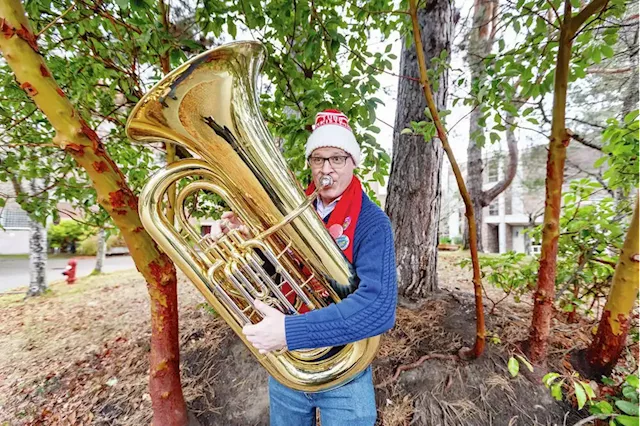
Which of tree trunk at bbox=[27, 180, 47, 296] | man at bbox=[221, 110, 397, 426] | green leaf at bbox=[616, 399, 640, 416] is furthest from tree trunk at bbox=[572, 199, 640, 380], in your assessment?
tree trunk at bbox=[27, 180, 47, 296]

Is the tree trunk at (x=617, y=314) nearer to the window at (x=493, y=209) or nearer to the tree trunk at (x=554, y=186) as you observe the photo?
the tree trunk at (x=554, y=186)

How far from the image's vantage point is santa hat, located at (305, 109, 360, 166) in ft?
4.09

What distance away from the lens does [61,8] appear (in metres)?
2.06

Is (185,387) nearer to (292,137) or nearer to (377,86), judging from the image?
(292,137)

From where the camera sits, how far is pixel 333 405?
1.29m

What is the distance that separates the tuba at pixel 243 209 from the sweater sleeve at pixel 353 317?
98mm

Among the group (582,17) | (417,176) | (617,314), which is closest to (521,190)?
(417,176)

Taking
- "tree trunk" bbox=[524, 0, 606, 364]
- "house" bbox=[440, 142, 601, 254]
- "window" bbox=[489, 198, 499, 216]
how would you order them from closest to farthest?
Answer: "tree trunk" bbox=[524, 0, 606, 364]
"house" bbox=[440, 142, 601, 254]
"window" bbox=[489, 198, 499, 216]

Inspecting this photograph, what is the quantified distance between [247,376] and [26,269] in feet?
27.0

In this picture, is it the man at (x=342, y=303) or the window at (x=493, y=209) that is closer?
the man at (x=342, y=303)

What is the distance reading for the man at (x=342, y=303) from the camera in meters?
1.02

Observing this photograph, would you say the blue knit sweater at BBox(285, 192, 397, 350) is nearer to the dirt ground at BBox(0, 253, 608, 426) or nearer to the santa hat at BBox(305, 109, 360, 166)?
the santa hat at BBox(305, 109, 360, 166)

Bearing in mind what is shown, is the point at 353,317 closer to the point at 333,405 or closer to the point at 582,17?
the point at 333,405

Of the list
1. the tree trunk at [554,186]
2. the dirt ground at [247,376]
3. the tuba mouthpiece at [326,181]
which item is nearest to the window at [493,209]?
the dirt ground at [247,376]
